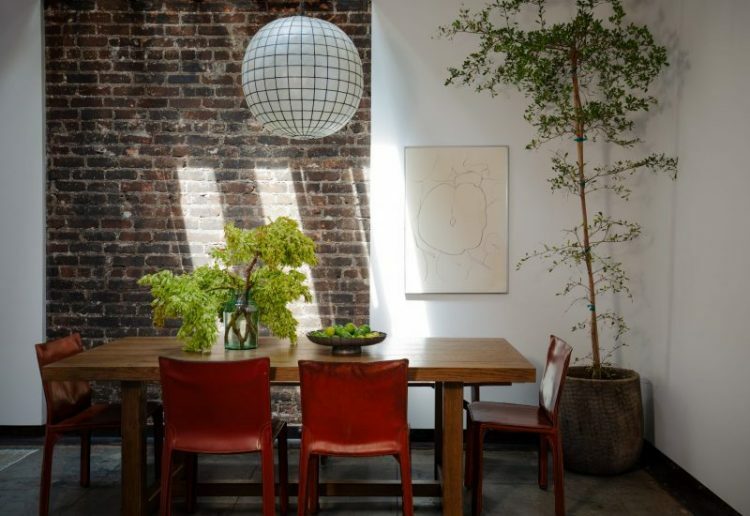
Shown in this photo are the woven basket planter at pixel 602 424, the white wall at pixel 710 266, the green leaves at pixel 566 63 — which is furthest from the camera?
the green leaves at pixel 566 63

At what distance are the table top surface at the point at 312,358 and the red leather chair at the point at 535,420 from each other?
24cm

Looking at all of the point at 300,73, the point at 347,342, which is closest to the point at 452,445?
the point at 347,342

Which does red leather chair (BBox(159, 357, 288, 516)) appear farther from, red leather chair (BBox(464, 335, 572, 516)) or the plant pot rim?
the plant pot rim

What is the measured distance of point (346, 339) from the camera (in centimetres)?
307

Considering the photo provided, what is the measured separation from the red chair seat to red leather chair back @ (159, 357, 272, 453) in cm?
111

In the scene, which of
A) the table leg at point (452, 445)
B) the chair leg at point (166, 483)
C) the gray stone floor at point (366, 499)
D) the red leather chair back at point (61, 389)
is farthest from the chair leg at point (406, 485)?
the red leather chair back at point (61, 389)

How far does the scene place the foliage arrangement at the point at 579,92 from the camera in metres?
3.99

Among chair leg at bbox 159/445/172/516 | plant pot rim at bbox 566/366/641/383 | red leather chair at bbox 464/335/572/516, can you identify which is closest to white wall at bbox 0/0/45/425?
chair leg at bbox 159/445/172/516

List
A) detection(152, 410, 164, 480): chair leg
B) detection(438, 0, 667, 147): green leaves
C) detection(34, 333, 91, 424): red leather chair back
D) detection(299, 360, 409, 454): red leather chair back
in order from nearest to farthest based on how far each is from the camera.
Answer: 1. detection(299, 360, 409, 454): red leather chair back
2. detection(34, 333, 91, 424): red leather chair back
3. detection(152, 410, 164, 480): chair leg
4. detection(438, 0, 667, 147): green leaves

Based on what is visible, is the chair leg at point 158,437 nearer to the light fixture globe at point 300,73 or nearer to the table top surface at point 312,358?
the table top surface at point 312,358

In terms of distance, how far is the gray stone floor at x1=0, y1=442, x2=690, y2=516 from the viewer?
130 inches

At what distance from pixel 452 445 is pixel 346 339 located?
27.0 inches

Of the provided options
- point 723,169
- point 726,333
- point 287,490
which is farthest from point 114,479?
point 723,169

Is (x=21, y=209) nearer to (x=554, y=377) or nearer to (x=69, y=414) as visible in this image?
(x=69, y=414)
